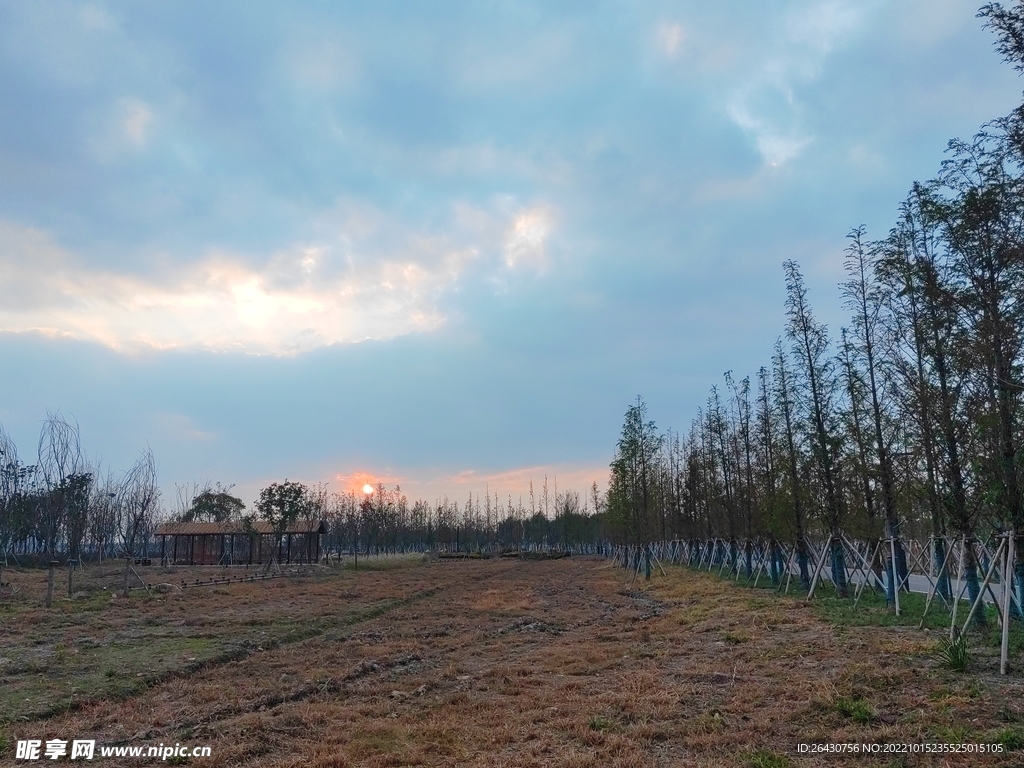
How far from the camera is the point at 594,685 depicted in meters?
9.12

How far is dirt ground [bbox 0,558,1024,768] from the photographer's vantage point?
6445mm

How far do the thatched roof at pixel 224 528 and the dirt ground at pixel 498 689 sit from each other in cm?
2625

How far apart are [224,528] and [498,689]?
40.1m

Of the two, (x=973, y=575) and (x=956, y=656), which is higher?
(x=973, y=575)

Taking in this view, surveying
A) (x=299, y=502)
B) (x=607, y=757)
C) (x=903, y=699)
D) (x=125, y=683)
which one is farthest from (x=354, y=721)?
(x=299, y=502)

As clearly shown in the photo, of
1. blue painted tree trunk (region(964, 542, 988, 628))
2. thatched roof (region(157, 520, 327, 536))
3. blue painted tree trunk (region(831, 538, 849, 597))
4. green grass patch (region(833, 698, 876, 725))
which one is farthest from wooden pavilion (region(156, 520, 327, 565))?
green grass patch (region(833, 698, 876, 725))

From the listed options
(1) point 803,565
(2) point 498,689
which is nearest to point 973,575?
(1) point 803,565

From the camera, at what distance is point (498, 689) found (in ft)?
29.5

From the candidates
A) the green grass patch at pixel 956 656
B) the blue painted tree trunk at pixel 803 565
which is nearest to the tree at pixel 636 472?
the blue painted tree trunk at pixel 803 565

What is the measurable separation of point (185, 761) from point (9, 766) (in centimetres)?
167

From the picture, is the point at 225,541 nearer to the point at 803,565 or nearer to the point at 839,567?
the point at 803,565

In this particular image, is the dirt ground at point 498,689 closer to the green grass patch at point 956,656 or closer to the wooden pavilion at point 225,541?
the green grass patch at point 956,656

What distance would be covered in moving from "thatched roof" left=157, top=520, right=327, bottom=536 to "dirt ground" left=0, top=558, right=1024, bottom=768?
2625cm

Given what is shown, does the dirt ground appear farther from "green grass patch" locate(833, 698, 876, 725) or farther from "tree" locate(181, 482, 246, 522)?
"tree" locate(181, 482, 246, 522)
